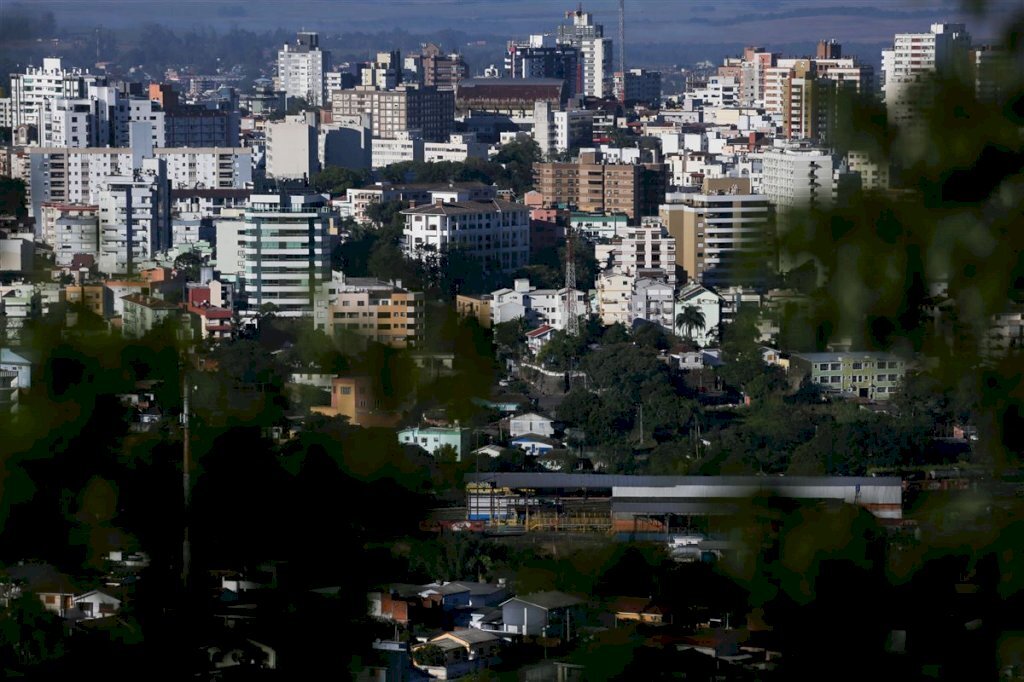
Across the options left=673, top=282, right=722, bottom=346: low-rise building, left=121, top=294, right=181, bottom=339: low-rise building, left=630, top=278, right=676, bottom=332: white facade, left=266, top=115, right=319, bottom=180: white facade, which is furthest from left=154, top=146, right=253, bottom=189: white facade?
left=121, top=294, right=181, bottom=339: low-rise building

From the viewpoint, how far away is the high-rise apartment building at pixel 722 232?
89cm

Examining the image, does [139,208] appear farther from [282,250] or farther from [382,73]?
[382,73]

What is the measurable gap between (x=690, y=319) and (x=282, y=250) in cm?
179

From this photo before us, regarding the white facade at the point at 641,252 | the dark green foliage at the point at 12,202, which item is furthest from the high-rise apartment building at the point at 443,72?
the dark green foliage at the point at 12,202

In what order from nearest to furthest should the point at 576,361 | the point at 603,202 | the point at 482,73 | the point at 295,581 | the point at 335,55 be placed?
the point at 295,581
the point at 576,361
the point at 603,202
the point at 335,55
the point at 482,73

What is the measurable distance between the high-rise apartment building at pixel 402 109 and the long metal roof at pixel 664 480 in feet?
54.7

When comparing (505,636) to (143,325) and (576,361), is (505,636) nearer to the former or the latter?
(143,325)

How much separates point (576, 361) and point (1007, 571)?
5.57 metres

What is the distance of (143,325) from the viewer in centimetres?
137

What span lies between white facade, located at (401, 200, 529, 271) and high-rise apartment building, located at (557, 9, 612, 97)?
31.7ft

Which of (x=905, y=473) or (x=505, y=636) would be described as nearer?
(x=505, y=636)

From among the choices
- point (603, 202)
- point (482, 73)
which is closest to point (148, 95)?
point (603, 202)

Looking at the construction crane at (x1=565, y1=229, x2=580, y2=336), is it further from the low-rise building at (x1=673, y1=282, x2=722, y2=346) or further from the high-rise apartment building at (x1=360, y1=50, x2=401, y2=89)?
the high-rise apartment building at (x1=360, y1=50, x2=401, y2=89)

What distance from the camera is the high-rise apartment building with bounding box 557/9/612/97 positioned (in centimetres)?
2130
